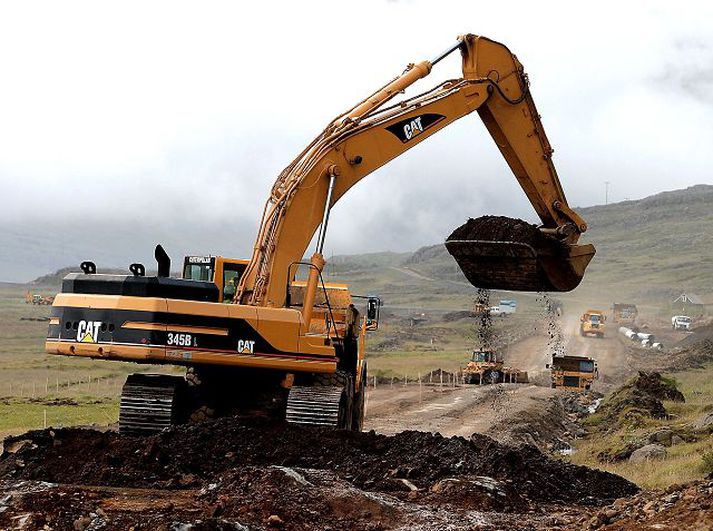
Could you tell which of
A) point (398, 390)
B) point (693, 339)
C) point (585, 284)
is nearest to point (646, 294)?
point (585, 284)

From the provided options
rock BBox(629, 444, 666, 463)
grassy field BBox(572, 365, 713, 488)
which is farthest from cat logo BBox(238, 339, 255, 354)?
rock BBox(629, 444, 666, 463)

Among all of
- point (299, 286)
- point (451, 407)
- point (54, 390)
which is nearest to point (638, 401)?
point (451, 407)

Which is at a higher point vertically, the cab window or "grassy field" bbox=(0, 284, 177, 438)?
the cab window

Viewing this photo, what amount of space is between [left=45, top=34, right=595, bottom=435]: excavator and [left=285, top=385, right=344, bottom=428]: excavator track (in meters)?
0.02

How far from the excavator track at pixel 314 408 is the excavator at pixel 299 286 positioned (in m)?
0.02

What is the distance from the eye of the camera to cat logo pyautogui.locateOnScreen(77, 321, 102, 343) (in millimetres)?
13914

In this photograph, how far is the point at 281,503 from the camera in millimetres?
10078

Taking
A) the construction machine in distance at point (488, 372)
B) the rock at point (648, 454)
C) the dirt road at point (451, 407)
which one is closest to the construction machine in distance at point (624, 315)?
the construction machine in distance at point (488, 372)

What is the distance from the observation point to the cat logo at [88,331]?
1391 cm

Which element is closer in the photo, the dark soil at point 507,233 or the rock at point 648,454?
the dark soil at point 507,233

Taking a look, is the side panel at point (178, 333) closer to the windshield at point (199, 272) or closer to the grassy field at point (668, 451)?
the windshield at point (199, 272)

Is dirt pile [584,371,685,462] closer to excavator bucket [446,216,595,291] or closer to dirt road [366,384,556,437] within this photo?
dirt road [366,384,556,437]

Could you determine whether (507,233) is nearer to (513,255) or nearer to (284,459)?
(513,255)

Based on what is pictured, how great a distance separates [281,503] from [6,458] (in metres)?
4.42
